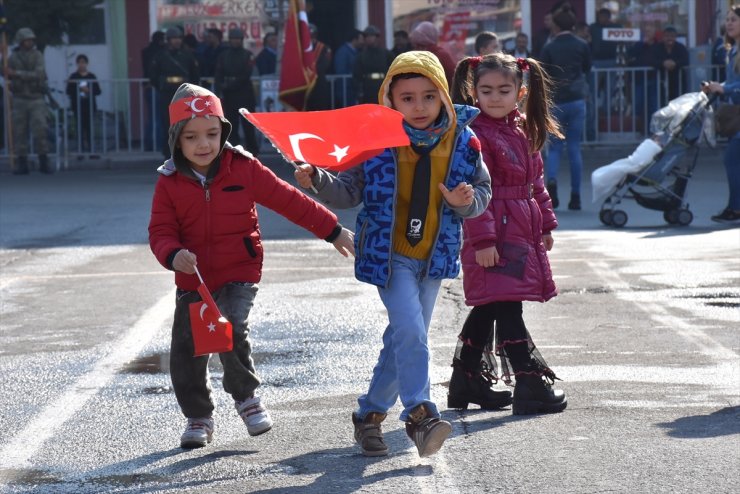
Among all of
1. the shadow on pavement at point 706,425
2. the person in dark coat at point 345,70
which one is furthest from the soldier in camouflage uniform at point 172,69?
the shadow on pavement at point 706,425

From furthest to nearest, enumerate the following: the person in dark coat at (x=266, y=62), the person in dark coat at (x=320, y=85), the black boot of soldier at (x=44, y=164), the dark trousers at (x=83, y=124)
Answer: the person in dark coat at (x=266, y=62)
the dark trousers at (x=83, y=124)
the black boot of soldier at (x=44, y=164)
the person in dark coat at (x=320, y=85)

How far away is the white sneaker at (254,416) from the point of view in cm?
584

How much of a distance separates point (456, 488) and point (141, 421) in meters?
1.72

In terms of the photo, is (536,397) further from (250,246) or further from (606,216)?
(606,216)

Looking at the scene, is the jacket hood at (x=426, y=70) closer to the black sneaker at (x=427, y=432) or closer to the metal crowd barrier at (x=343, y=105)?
the black sneaker at (x=427, y=432)

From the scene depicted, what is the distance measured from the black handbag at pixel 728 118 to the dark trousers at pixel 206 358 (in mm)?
8404

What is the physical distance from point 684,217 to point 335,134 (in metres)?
8.59

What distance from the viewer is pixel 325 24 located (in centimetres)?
2722

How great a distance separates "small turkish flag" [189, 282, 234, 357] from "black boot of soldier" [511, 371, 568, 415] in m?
1.41

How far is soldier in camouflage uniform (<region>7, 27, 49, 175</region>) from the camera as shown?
67.4 ft

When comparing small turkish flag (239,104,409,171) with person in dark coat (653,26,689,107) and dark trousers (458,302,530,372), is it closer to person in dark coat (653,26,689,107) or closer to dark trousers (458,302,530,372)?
dark trousers (458,302,530,372)

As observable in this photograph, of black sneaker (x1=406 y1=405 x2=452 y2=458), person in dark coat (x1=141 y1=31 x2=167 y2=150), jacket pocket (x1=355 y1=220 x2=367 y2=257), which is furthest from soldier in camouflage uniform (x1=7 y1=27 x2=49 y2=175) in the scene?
black sneaker (x1=406 y1=405 x2=452 y2=458)

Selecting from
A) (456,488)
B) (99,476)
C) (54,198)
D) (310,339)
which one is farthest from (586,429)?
(54,198)

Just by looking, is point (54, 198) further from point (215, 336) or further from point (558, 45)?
point (215, 336)
